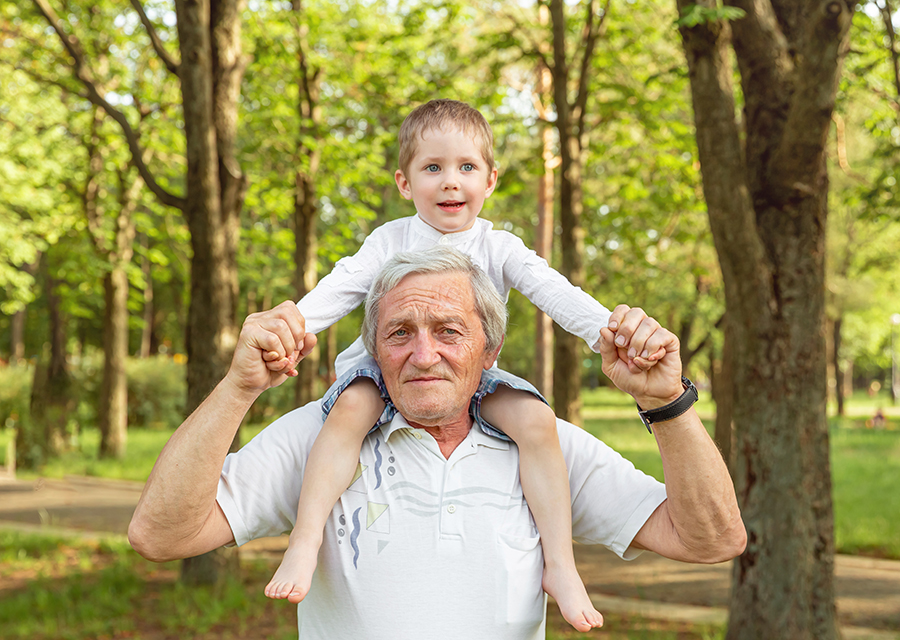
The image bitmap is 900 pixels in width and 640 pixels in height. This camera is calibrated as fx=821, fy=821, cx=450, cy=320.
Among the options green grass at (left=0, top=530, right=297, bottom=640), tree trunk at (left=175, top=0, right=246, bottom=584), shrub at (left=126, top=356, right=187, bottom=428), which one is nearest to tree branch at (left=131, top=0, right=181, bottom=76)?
tree trunk at (left=175, top=0, right=246, bottom=584)

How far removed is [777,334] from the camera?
202 inches

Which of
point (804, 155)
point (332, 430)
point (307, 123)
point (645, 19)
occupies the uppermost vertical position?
point (645, 19)

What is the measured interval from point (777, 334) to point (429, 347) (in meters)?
3.72

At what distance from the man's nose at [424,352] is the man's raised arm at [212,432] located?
0.90ft

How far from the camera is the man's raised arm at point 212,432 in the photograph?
1.85m

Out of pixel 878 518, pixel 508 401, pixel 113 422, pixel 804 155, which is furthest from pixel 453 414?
pixel 113 422

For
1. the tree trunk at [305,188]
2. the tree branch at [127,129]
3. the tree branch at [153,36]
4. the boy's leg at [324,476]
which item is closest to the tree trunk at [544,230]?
the tree trunk at [305,188]

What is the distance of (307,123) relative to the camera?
1209cm

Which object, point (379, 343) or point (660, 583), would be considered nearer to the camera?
point (379, 343)

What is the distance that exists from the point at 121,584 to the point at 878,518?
9.12 meters

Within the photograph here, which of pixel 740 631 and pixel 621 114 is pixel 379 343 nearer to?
pixel 740 631

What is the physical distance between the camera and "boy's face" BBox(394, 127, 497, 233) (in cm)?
239

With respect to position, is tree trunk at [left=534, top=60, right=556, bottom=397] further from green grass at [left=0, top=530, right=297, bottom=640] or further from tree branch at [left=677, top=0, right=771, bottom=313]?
tree branch at [left=677, top=0, right=771, bottom=313]

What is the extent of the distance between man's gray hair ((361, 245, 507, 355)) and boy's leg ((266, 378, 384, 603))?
159mm
